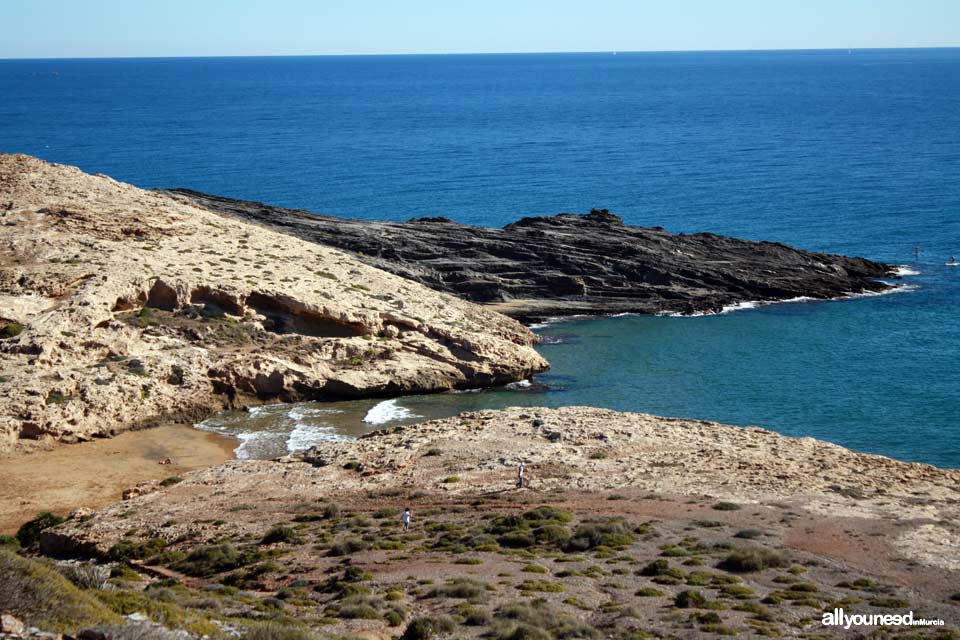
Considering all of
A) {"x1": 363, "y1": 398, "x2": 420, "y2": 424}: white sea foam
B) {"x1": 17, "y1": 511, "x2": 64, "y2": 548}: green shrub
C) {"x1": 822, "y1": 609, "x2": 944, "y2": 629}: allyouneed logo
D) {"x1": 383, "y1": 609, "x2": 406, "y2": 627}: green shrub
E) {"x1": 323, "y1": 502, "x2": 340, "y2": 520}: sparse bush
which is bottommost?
{"x1": 363, "y1": 398, "x2": 420, "y2": 424}: white sea foam

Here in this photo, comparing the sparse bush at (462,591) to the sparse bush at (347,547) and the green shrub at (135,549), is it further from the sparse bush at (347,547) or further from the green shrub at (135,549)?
the green shrub at (135,549)

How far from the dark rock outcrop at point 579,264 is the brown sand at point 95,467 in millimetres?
25670

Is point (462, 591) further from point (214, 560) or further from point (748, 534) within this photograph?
point (748, 534)

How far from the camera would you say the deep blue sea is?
49500mm

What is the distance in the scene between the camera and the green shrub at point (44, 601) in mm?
17797

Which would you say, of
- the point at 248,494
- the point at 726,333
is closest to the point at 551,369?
the point at 726,333

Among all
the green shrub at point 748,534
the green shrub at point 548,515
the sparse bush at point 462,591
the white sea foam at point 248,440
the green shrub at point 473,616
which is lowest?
the white sea foam at point 248,440

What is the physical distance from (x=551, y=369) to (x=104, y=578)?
33.4 meters

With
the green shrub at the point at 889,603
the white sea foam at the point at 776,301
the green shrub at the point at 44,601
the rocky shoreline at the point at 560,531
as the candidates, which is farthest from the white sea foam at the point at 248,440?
the white sea foam at the point at 776,301

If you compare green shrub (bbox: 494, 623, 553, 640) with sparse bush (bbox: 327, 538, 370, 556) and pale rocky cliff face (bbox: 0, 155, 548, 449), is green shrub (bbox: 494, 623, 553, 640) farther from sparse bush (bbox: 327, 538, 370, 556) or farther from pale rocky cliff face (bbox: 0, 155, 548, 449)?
pale rocky cliff face (bbox: 0, 155, 548, 449)

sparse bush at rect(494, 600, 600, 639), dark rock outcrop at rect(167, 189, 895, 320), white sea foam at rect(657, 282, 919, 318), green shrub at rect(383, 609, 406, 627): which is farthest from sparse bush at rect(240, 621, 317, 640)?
white sea foam at rect(657, 282, 919, 318)

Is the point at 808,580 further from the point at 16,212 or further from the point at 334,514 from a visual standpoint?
the point at 16,212

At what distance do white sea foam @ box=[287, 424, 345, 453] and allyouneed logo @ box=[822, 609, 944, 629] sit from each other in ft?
76.2

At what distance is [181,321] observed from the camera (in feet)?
157
